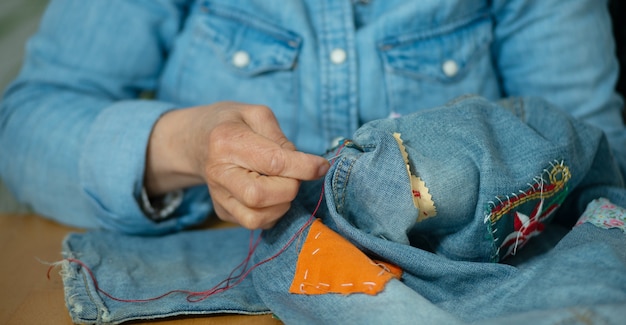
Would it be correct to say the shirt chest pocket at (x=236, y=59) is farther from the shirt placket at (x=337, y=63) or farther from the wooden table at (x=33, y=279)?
the wooden table at (x=33, y=279)

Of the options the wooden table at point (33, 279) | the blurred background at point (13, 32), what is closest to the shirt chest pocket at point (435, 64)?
the wooden table at point (33, 279)

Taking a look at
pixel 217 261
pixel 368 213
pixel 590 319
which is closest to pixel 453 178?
pixel 368 213

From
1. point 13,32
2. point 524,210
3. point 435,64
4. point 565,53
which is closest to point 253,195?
point 524,210

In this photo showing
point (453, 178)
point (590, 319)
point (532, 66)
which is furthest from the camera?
point (532, 66)

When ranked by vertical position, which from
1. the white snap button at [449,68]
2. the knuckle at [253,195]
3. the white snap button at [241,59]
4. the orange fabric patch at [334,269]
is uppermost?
the white snap button at [241,59]

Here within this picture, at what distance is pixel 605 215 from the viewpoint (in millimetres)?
610

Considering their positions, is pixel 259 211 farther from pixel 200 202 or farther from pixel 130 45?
pixel 130 45

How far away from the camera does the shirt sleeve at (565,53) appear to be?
0.89m

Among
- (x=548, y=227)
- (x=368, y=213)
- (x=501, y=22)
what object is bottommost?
(x=548, y=227)

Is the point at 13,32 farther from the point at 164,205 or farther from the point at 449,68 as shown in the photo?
the point at 449,68

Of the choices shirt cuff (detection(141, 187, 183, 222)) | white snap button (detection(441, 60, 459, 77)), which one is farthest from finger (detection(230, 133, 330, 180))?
white snap button (detection(441, 60, 459, 77))

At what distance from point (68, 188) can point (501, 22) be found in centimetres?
66

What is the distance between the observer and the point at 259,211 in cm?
59

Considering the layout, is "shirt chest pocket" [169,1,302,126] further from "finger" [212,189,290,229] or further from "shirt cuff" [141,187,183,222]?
"finger" [212,189,290,229]
